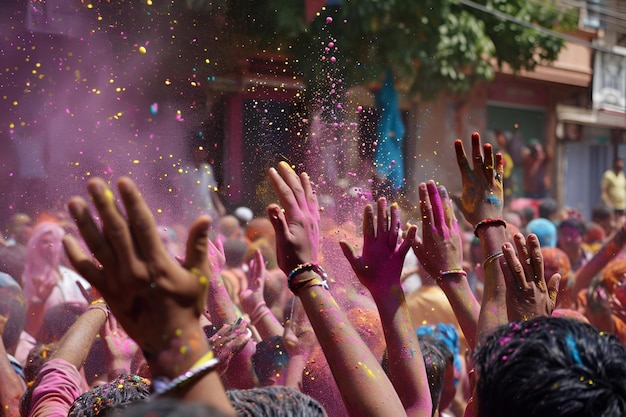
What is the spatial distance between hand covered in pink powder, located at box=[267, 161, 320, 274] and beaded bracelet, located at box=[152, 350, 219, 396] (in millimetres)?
563

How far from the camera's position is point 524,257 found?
6.23ft

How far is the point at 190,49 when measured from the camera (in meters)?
2.62

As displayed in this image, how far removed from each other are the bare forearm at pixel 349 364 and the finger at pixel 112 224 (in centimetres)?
62

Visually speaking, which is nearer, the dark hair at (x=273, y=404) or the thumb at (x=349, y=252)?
the dark hair at (x=273, y=404)

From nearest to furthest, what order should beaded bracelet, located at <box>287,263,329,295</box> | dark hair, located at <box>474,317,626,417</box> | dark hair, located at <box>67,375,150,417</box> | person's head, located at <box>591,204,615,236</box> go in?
dark hair, located at <box>474,317,626,417</box> < dark hair, located at <box>67,375,150,417</box> < beaded bracelet, located at <box>287,263,329,295</box> < person's head, located at <box>591,204,615,236</box>

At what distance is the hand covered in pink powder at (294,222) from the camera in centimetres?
172

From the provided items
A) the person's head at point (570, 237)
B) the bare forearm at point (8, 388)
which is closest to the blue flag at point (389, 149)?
the bare forearm at point (8, 388)

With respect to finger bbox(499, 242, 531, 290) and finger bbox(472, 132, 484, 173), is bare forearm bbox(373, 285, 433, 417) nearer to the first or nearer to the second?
finger bbox(499, 242, 531, 290)

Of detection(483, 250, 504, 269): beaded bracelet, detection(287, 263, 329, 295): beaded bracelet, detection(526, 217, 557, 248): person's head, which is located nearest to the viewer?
detection(287, 263, 329, 295): beaded bracelet

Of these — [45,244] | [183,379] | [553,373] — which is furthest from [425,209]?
[45,244]

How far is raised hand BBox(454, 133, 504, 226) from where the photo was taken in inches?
87.7

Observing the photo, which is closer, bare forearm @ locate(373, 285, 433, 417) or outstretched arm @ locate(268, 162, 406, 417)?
outstretched arm @ locate(268, 162, 406, 417)

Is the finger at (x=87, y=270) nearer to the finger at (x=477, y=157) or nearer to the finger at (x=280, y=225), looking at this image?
the finger at (x=280, y=225)

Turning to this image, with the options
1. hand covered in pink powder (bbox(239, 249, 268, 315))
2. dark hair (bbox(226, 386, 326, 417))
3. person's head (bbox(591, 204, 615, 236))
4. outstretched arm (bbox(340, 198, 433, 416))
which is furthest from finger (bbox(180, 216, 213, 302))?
person's head (bbox(591, 204, 615, 236))
